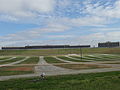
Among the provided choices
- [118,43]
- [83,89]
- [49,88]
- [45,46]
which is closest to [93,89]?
[83,89]

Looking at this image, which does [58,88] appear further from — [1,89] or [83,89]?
[1,89]

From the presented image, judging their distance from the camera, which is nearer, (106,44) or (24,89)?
(24,89)

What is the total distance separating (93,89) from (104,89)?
0.82m

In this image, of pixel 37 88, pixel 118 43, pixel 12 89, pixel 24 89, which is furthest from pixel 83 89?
pixel 118 43

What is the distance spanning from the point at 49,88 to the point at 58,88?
2.45 feet

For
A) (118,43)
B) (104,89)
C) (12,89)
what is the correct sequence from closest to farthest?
(104,89) → (12,89) → (118,43)

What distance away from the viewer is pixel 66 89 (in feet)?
37.9

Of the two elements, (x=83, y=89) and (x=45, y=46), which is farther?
(x=45, y=46)

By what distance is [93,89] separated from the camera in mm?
11359

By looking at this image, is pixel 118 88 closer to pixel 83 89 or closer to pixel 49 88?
pixel 83 89

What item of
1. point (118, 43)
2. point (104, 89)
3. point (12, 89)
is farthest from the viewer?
point (118, 43)

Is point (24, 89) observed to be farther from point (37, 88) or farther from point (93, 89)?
point (93, 89)

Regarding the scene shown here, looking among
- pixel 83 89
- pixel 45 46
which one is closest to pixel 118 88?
pixel 83 89

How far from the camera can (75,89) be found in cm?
1148
